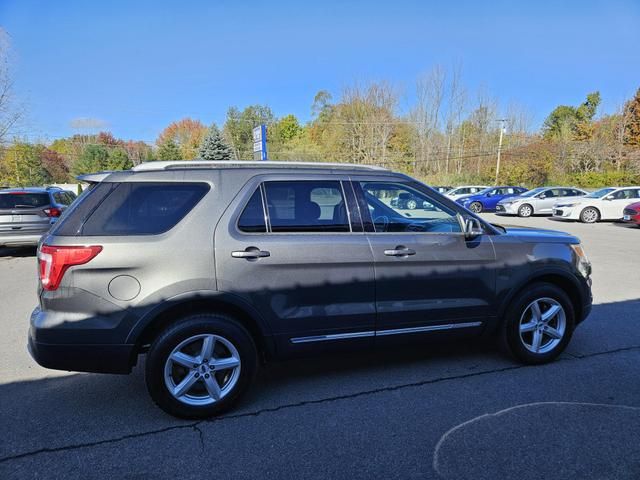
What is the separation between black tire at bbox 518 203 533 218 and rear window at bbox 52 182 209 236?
2208cm

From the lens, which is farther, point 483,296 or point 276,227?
point 483,296

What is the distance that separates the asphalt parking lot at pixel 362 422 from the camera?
2471 millimetres

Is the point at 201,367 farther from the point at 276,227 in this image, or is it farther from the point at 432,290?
the point at 432,290

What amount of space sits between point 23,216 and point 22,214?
5cm

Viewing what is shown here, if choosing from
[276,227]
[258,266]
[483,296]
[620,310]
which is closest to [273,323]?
[258,266]

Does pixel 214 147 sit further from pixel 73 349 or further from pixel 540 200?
pixel 73 349

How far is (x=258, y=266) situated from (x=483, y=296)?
2.04m

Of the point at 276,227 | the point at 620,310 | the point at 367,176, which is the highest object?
the point at 367,176

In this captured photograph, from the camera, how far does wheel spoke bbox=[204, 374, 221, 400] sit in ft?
9.78

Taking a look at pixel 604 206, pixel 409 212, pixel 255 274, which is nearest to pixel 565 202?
pixel 604 206

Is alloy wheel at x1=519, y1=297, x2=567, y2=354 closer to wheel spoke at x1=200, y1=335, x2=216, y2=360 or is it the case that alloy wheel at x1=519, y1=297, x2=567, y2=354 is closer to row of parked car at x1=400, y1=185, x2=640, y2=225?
wheel spoke at x1=200, y1=335, x2=216, y2=360

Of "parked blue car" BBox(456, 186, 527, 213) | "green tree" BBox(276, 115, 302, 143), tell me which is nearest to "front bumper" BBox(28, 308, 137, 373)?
"parked blue car" BBox(456, 186, 527, 213)

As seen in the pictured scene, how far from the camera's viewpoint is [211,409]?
118 inches

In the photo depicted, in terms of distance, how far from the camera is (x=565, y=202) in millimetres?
20344
